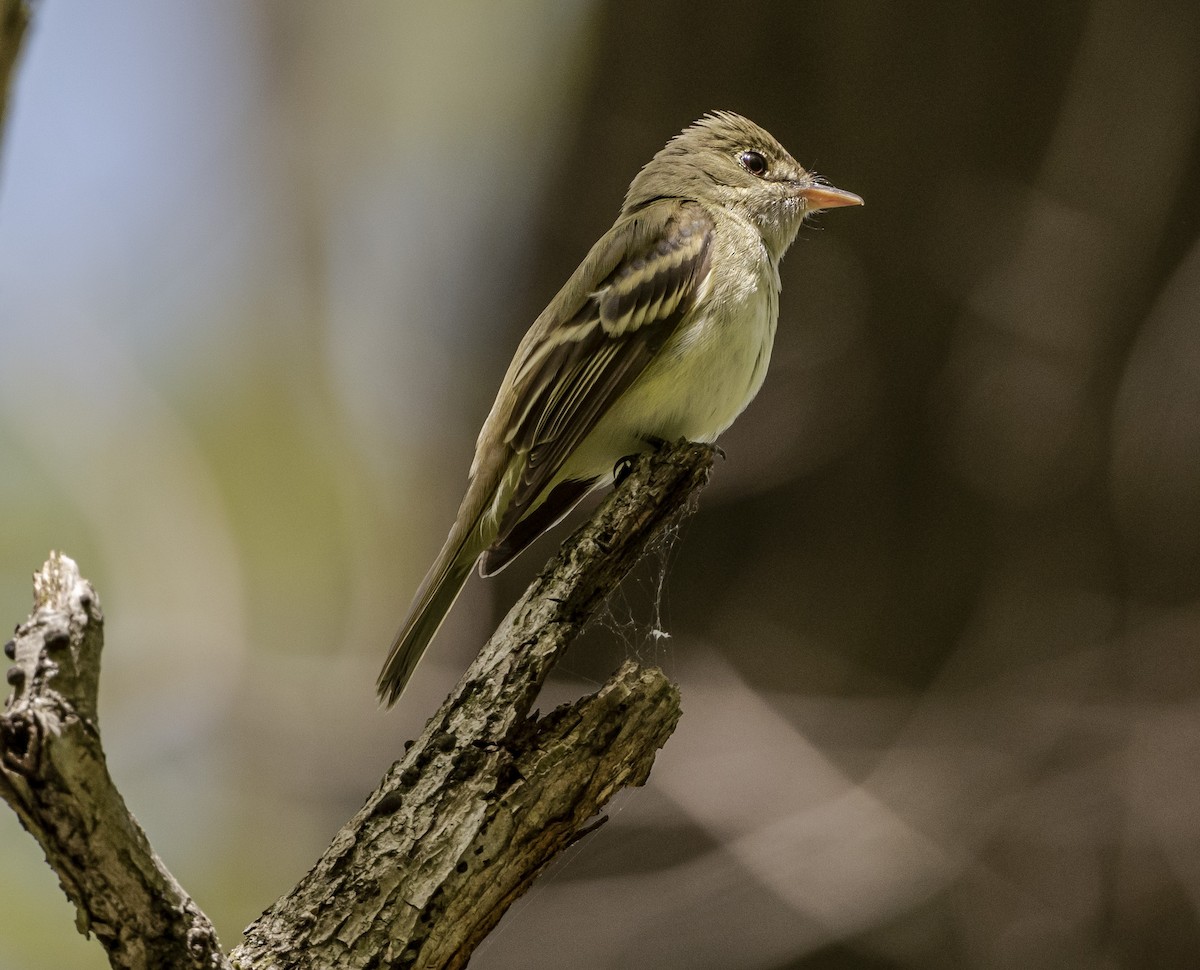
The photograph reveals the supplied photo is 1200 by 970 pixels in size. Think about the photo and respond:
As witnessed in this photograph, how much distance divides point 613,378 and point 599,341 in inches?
6.1

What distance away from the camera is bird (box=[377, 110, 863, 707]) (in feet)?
11.1

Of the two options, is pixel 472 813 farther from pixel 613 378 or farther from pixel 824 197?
pixel 824 197

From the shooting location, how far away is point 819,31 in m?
5.01

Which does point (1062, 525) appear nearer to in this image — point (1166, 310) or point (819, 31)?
point (1166, 310)

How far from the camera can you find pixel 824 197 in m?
4.04

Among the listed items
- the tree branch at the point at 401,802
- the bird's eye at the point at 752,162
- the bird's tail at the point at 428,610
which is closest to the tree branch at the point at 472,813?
the tree branch at the point at 401,802

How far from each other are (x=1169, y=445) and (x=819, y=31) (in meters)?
2.26

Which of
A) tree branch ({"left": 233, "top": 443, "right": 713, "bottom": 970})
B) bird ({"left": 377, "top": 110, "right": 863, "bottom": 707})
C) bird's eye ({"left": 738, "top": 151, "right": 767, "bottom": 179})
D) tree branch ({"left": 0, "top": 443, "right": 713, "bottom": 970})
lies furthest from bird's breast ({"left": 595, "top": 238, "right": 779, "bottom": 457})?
tree branch ({"left": 233, "top": 443, "right": 713, "bottom": 970})

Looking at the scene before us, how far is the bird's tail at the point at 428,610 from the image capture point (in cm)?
312

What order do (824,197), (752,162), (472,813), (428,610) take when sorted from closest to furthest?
(472,813), (428,610), (824,197), (752,162)

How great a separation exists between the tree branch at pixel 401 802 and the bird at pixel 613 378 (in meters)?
0.97

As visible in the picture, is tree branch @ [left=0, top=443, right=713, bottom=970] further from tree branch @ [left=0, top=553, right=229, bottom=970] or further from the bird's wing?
the bird's wing

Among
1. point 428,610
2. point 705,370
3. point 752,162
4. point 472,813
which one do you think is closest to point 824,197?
point 752,162

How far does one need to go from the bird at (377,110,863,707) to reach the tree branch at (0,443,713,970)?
974 mm
